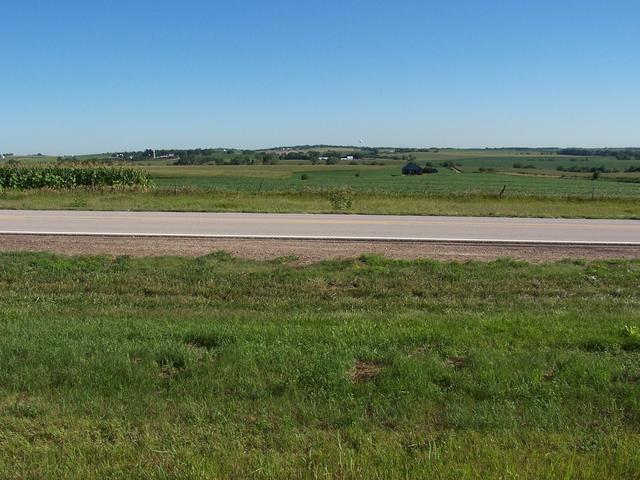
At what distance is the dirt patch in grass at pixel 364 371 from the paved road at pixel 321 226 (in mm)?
9422

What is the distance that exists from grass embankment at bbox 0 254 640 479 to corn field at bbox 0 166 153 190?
2636cm

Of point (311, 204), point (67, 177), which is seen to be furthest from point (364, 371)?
point (67, 177)

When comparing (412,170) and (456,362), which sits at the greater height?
(412,170)

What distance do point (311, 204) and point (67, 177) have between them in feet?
51.2

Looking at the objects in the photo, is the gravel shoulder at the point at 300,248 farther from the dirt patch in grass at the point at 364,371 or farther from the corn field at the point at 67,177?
the corn field at the point at 67,177

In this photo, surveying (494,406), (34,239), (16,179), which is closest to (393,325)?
(494,406)

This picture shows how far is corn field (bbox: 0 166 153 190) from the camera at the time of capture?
32.5m

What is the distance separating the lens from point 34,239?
14.3 m

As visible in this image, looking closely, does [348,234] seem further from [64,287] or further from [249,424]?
[249,424]

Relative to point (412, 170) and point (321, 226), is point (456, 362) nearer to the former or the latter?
point (321, 226)

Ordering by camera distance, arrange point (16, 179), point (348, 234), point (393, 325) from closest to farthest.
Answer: point (393, 325), point (348, 234), point (16, 179)

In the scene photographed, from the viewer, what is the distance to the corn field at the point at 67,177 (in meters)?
32.5

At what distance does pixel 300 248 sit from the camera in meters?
13.3

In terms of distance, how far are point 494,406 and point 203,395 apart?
219cm
